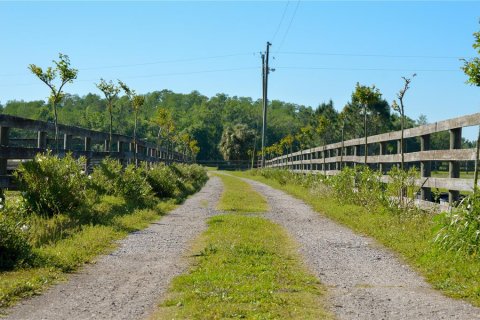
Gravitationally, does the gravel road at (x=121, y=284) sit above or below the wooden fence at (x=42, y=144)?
below

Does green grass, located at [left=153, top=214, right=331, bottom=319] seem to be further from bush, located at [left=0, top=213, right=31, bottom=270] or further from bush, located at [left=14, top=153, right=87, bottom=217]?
bush, located at [left=14, top=153, right=87, bottom=217]

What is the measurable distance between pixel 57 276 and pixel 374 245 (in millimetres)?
5218

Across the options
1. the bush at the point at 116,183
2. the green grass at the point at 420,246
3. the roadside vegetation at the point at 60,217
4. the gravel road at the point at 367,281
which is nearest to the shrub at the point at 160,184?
the roadside vegetation at the point at 60,217

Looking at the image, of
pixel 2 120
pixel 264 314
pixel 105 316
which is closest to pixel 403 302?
pixel 264 314

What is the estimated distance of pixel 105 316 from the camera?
5199 millimetres

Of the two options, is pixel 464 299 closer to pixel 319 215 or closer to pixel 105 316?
pixel 105 316

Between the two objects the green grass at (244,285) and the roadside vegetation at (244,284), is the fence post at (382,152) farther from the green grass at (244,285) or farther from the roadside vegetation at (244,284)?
the green grass at (244,285)

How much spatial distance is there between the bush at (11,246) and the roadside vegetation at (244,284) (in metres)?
2.23

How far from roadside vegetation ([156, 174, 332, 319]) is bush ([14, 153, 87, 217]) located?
2927 mm

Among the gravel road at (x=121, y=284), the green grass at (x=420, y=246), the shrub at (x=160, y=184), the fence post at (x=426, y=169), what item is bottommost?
the gravel road at (x=121, y=284)

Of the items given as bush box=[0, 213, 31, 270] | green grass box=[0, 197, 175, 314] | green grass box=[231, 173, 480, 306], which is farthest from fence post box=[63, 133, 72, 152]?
green grass box=[231, 173, 480, 306]

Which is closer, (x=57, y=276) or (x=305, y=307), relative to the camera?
(x=305, y=307)

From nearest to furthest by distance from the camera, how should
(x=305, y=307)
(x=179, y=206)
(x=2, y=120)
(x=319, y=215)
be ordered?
1. (x=305, y=307)
2. (x=2, y=120)
3. (x=319, y=215)
4. (x=179, y=206)

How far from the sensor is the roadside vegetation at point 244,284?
5234 millimetres
